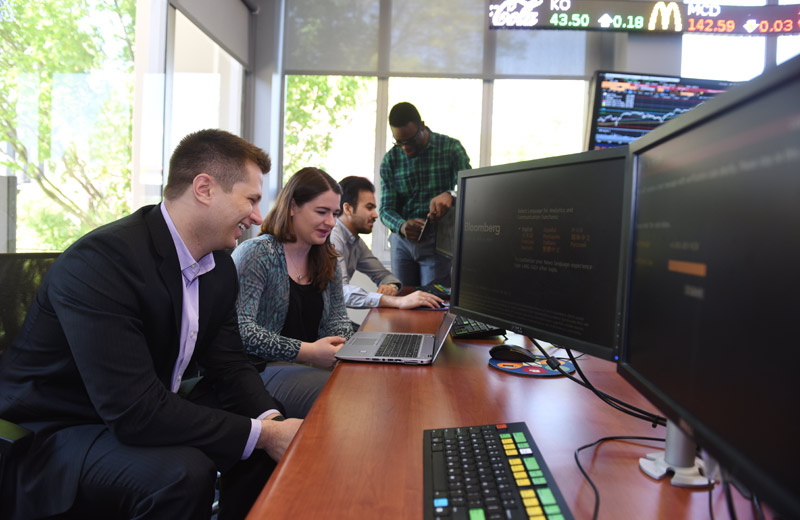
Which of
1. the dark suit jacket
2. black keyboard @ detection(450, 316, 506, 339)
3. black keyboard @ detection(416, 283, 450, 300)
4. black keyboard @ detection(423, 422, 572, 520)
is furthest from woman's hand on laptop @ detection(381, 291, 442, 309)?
black keyboard @ detection(423, 422, 572, 520)

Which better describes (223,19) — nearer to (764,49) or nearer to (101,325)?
(101,325)

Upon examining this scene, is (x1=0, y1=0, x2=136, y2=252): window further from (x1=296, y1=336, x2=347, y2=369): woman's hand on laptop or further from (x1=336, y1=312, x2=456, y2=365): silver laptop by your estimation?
(x1=336, y1=312, x2=456, y2=365): silver laptop

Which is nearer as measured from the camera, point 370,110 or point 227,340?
point 227,340

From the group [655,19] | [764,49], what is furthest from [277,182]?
[764,49]

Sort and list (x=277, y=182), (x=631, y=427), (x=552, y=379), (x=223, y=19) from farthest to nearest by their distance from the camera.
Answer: (x=277, y=182) < (x=223, y=19) < (x=552, y=379) < (x=631, y=427)

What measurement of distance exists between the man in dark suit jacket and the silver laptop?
0.75 feet

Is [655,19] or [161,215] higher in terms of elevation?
[655,19]

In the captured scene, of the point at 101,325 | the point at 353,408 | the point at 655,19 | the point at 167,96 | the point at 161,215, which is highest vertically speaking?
the point at 655,19

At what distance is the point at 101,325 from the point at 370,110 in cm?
390

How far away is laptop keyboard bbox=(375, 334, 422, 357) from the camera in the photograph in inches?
51.1

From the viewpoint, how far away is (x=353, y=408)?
3.07ft

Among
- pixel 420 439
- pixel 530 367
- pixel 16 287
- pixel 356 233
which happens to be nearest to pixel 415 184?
pixel 356 233

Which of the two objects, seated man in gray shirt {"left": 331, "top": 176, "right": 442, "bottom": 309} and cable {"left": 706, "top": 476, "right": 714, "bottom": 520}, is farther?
seated man in gray shirt {"left": 331, "top": 176, "right": 442, "bottom": 309}

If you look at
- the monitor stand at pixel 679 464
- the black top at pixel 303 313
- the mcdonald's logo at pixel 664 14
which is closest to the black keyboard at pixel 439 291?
the black top at pixel 303 313
